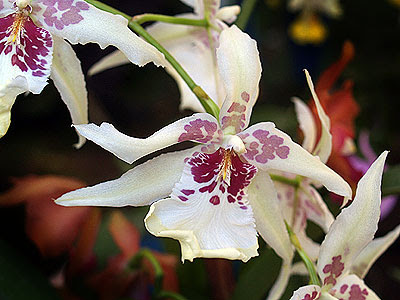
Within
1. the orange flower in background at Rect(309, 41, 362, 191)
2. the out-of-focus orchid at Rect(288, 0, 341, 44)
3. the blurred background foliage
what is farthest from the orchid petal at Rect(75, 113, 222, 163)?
the out-of-focus orchid at Rect(288, 0, 341, 44)

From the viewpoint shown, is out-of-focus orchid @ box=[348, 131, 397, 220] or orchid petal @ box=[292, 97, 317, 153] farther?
out-of-focus orchid @ box=[348, 131, 397, 220]

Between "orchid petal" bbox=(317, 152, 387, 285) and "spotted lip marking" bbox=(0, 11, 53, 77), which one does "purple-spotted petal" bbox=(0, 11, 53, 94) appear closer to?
"spotted lip marking" bbox=(0, 11, 53, 77)

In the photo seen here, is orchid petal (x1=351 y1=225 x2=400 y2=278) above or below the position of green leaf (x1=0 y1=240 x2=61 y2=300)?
above

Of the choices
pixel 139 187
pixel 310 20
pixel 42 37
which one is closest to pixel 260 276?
pixel 139 187

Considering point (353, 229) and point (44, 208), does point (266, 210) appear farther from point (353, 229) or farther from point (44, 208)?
point (44, 208)

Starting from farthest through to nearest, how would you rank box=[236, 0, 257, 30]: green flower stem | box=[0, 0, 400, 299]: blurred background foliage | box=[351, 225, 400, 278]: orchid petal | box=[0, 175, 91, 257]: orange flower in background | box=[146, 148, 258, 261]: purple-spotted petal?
box=[0, 0, 400, 299]: blurred background foliage → box=[236, 0, 257, 30]: green flower stem → box=[0, 175, 91, 257]: orange flower in background → box=[351, 225, 400, 278]: orchid petal → box=[146, 148, 258, 261]: purple-spotted petal

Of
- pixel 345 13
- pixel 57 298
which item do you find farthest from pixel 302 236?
pixel 345 13
